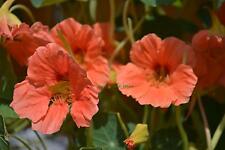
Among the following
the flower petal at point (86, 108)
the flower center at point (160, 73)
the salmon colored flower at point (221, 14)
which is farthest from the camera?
the salmon colored flower at point (221, 14)

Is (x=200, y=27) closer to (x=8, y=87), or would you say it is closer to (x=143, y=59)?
(x=143, y=59)

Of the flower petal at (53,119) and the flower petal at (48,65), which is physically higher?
the flower petal at (48,65)

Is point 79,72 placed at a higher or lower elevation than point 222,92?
higher

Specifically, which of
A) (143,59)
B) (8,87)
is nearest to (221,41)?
(143,59)

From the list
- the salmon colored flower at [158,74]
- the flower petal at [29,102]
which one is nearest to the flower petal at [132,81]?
the salmon colored flower at [158,74]

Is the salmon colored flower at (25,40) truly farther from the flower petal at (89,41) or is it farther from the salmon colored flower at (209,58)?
the salmon colored flower at (209,58)

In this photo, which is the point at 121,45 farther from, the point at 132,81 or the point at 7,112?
the point at 7,112

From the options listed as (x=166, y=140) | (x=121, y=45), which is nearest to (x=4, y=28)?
(x=121, y=45)
